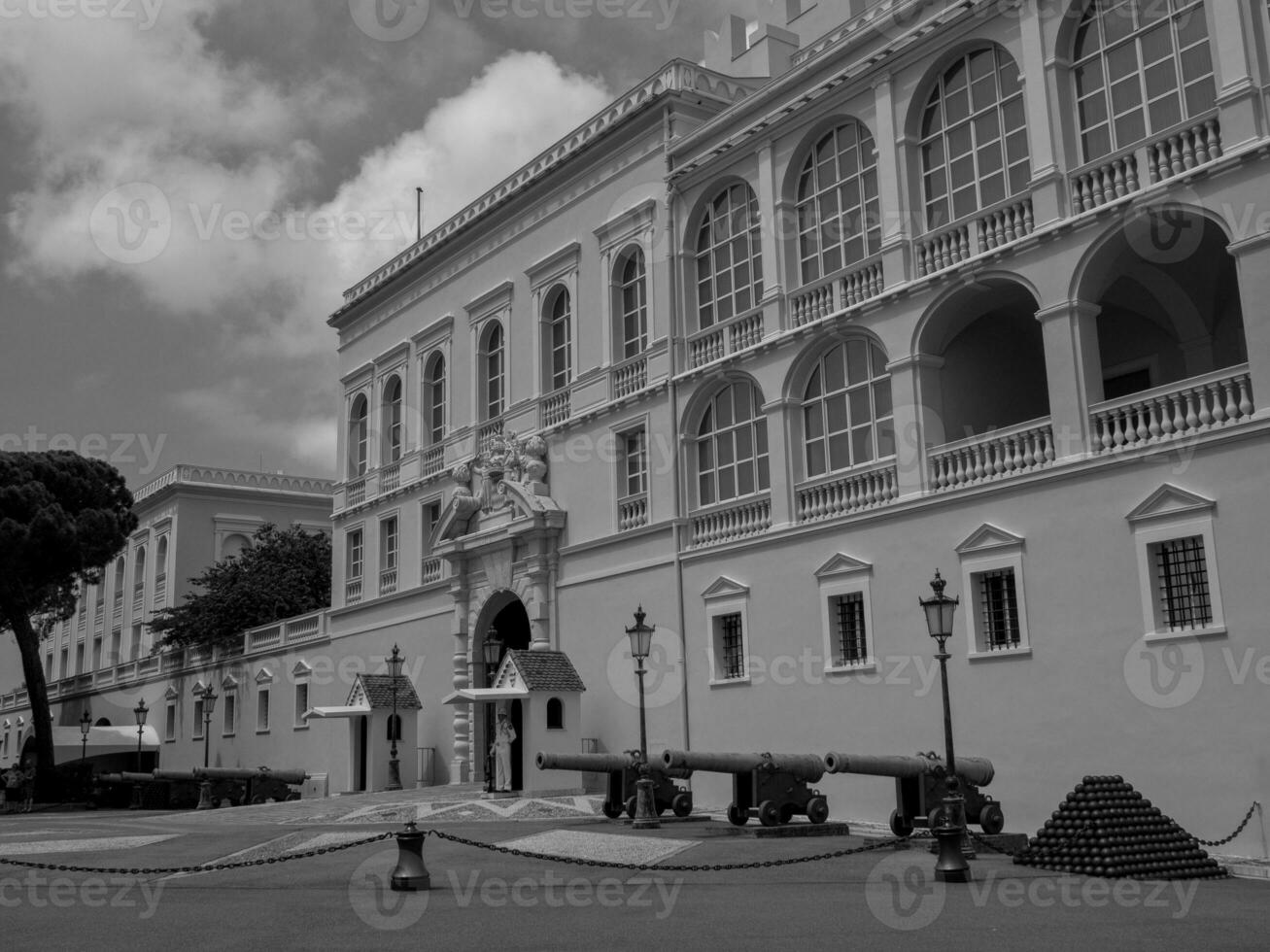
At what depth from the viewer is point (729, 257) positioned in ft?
82.3

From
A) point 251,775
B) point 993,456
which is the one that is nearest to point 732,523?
point 993,456

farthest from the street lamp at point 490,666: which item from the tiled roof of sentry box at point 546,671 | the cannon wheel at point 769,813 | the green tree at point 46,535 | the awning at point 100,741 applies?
the awning at point 100,741

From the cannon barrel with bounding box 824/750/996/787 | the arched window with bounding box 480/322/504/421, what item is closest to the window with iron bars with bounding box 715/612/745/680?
the cannon barrel with bounding box 824/750/996/787

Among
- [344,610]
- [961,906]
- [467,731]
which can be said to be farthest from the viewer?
[344,610]

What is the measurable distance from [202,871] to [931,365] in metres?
12.8

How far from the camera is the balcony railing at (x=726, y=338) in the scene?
23922 millimetres

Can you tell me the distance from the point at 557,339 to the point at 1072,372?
14182mm

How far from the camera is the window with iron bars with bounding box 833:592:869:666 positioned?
834 inches

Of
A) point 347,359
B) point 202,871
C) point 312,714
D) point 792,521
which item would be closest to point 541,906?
point 202,871

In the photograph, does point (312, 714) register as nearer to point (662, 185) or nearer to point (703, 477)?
point (703, 477)

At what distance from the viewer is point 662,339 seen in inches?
1018

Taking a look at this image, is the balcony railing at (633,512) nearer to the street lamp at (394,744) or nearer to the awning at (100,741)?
the street lamp at (394,744)

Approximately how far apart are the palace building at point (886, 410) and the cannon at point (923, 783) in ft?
6.17

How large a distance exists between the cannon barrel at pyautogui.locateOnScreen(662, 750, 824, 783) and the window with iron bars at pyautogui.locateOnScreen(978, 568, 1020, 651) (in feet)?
10.5
